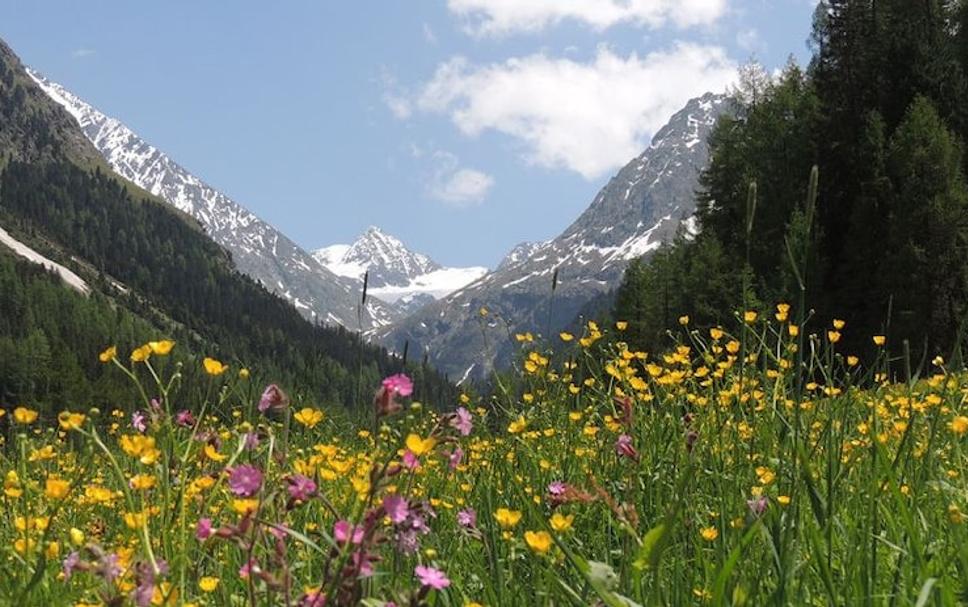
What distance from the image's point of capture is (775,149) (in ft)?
122

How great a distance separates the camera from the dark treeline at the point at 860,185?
88.3 feet

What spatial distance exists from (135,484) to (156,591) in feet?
1.22

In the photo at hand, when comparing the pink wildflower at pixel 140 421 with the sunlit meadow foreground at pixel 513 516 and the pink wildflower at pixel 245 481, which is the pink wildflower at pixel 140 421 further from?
the pink wildflower at pixel 245 481

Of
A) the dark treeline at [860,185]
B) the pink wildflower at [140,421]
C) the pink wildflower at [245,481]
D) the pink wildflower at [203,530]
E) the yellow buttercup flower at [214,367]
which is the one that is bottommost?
the pink wildflower at [203,530]

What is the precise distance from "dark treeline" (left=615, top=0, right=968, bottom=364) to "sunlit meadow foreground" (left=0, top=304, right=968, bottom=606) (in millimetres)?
21271

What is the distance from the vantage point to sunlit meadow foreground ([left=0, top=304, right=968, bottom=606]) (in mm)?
1303

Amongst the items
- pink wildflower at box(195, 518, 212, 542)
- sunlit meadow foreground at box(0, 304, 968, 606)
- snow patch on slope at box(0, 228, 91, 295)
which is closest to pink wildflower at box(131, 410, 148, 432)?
sunlit meadow foreground at box(0, 304, 968, 606)

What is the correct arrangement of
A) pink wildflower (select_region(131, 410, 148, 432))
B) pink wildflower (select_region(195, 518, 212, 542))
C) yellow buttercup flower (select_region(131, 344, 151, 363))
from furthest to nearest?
pink wildflower (select_region(131, 410, 148, 432)) < yellow buttercup flower (select_region(131, 344, 151, 363)) < pink wildflower (select_region(195, 518, 212, 542))

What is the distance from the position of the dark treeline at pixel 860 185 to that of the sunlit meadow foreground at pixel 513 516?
21271 millimetres

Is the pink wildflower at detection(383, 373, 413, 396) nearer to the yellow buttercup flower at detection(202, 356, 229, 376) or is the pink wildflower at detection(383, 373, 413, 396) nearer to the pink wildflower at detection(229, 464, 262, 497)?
the pink wildflower at detection(229, 464, 262, 497)

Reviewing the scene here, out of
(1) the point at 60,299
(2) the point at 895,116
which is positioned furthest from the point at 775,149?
(1) the point at 60,299

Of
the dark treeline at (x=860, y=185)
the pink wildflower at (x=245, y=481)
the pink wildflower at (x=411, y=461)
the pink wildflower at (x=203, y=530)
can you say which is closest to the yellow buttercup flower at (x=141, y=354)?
the pink wildflower at (x=203, y=530)

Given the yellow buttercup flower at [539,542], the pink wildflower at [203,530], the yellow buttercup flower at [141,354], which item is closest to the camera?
the yellow buttercup flower at [539,542]

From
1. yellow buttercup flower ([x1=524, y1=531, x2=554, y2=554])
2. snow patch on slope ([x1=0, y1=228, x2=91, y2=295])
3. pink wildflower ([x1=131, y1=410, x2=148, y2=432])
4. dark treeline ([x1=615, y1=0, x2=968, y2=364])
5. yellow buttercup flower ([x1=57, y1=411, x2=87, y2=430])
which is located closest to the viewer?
yellow buttercup flower ([x1=524, y1=531, x2=554, y2=554])
